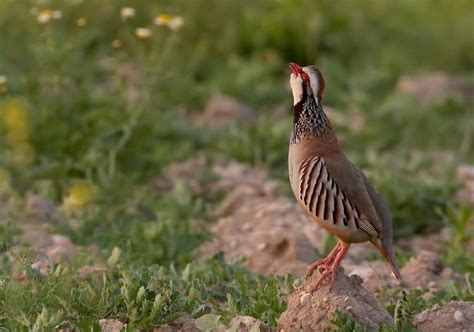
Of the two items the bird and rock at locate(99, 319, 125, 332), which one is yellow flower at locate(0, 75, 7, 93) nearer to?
the bird

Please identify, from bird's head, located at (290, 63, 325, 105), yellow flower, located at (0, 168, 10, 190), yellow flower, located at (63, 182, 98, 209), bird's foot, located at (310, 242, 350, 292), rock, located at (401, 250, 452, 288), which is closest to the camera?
bird's foot, located at (310, 242, 350, 292)

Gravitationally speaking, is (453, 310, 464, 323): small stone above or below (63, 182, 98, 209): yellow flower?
above

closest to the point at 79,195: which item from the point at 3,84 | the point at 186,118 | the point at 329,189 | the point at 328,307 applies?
the point at 3,84

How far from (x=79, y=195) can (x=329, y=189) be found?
2.21 metres

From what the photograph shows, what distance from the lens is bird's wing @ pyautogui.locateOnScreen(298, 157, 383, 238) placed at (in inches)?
183

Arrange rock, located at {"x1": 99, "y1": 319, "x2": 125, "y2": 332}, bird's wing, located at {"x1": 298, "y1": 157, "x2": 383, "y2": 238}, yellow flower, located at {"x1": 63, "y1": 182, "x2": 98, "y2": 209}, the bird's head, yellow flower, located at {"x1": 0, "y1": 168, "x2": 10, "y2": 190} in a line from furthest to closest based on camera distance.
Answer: yellow flower, located at {"x1": 0, "y1": 168, "x2": 10, "y2": 190}
yellow flower, located at {"x1": 63, "y1": 182, "x2": 98, "y2": 209}
the bird's head
bird's wing, located at {"x1": 298, "y1": 157, "x2": 383, "y2": 238}
rock, located at {"x1": 99, "y1": 319, "x2": 125, "y2": 332}

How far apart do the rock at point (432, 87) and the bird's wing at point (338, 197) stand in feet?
16.8

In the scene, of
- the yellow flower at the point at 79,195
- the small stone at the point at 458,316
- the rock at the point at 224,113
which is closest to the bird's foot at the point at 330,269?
the small stone at the point at 458,316

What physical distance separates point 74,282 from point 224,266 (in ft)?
2.88

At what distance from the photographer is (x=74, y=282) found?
494 centimetres

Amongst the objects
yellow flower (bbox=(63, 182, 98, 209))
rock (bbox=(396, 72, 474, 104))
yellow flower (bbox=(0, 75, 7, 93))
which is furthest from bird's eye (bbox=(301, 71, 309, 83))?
rock (bbox=(396, 72, 474, 104))

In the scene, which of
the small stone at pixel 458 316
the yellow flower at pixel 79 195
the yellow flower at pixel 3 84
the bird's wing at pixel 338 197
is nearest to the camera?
the small stone at pixel 458 316

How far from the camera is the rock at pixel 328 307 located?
4309 millimetres

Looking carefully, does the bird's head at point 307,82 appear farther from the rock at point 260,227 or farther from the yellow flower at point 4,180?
the yellow flower at point 4,180
